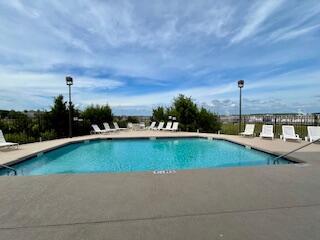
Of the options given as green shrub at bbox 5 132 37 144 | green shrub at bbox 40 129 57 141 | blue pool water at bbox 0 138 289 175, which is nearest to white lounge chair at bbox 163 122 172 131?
blue pool water at bbox 0 138 289 175

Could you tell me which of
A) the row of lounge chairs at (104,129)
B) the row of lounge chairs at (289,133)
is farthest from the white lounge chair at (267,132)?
the row of lounge chairs at (104,129)

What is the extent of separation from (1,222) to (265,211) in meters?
3.13

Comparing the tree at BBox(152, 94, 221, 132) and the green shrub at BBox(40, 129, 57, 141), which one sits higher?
the tree at BBox(152, 94, 221, 132)

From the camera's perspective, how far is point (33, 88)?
1806 cm

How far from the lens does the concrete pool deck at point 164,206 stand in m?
2.40

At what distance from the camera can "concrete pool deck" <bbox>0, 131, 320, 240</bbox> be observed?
7.87 feet

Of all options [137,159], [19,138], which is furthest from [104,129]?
[137,159]

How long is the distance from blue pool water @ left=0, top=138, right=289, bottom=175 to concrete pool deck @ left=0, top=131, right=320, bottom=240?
261 cm

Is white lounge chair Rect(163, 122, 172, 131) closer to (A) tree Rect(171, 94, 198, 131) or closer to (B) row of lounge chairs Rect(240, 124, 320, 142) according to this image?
(A) tree Rect(171, 94, 198, 131)

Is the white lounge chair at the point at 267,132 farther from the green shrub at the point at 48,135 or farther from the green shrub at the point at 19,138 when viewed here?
the green shrub at the point at 19,138

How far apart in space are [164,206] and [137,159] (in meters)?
5.71

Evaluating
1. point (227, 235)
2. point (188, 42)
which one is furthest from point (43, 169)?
point (188, 42)

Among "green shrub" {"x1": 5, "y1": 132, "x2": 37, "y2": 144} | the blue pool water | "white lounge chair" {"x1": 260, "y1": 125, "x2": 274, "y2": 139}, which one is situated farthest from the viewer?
"white lounge chair" {"x1": 260, "y1": 125, "x2": 274, "y2": 139}

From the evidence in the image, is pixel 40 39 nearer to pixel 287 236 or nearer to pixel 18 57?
pixel 18 57
